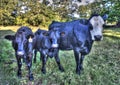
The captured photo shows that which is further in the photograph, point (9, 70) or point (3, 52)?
point (3, 52)

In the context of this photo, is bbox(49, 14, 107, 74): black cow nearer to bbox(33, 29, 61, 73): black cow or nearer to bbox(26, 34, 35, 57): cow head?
bbox(33, 29, 61, 73): black cow

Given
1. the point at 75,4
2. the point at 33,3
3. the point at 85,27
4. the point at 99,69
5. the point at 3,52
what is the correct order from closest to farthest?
the point at 85,27 → the point at 99,69 → the point at 3,52 → the point at 33,3 → the point at 75,4

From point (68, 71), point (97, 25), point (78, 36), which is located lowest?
point (68, 71)

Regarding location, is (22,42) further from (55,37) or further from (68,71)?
(68,71)

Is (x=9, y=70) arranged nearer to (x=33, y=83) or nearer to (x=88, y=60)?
(x=33, y=83)

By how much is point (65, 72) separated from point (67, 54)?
5.56 feet

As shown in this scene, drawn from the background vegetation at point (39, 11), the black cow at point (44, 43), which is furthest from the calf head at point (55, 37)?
the background vegetation at point (39, 11)

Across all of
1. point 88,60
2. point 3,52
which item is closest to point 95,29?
point 88,60

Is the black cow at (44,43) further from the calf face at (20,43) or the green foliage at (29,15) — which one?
the green foliage at (29,15)

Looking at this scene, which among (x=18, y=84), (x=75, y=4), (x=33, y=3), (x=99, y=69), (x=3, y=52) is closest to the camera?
(x=18, y=84)

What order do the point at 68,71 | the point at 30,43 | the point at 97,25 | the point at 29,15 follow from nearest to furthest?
the point at 30,43, the point at 97,25, the point at 68,71, the point at 29,15

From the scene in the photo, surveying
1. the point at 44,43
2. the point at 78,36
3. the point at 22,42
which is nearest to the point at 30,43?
the point at 22,42

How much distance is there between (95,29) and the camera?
564cm

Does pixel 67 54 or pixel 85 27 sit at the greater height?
pixel 85 27
